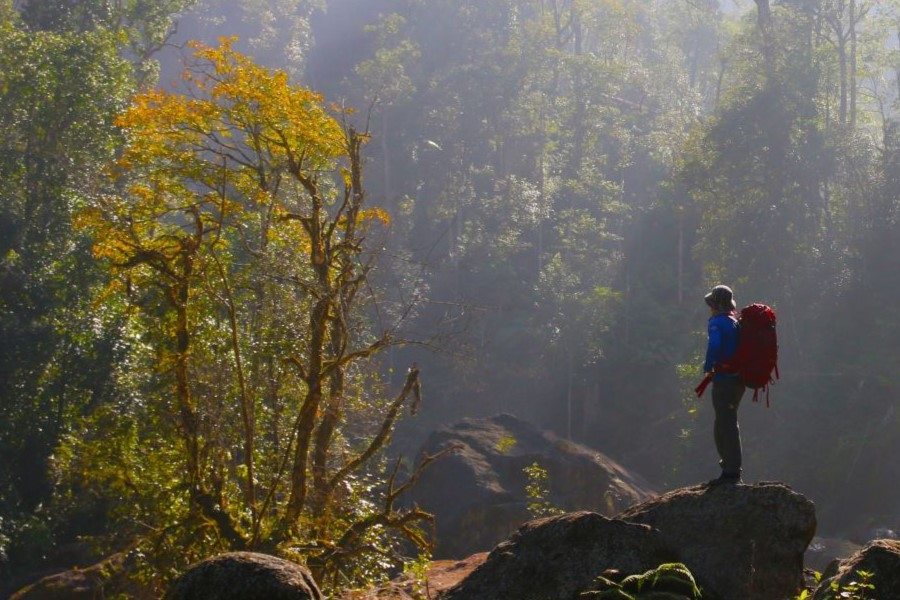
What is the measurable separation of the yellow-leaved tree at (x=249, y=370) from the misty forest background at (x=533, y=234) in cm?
15

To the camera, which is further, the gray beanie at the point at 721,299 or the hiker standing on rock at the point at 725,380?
the gray beanie at the point at 721,299

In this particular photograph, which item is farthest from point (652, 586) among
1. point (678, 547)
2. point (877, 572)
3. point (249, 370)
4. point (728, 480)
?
point (249, 370)

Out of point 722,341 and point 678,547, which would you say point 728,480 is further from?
point 722,341

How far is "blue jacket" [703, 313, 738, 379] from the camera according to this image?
7230 mm

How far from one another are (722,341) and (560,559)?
79.5 inches

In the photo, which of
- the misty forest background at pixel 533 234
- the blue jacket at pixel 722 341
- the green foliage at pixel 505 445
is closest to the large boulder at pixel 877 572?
the blue jacket at pixel 722 341

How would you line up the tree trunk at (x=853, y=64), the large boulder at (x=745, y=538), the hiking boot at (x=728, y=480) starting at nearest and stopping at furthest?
the large boulder at (x=745, y=538), the hiking boot at (x=728, y=480), the tree trunk at (x=853, y=64)

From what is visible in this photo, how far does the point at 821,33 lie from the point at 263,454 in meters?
31.3

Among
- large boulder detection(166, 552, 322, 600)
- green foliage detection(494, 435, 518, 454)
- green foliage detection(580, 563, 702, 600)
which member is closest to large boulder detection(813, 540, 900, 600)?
green foliage detection(580, 563, 702, 600)

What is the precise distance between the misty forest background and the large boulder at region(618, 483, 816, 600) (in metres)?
3.36

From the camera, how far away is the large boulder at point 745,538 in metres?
6.56

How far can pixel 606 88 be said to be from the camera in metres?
49.4

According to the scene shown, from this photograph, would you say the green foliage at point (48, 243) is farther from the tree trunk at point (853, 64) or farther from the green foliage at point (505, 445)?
the tree trunk at point (853, 64)

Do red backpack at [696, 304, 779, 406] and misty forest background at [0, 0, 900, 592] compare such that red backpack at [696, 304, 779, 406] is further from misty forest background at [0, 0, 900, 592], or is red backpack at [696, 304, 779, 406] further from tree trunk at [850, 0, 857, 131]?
tree trunk at [850, 0, 857, 131]
